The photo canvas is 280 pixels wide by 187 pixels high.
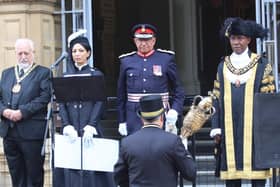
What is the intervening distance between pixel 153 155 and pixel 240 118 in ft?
7.66

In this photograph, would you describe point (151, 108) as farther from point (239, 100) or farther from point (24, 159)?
point (24, 159)

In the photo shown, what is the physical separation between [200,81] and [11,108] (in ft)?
26.6

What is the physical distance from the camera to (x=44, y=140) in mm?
9078

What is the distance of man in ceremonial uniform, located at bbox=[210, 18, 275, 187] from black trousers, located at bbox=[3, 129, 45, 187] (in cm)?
219

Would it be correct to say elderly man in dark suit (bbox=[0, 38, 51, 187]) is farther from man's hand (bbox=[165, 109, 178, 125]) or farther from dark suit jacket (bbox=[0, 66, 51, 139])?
man's hand (bbox=[165, 109, 178, 125])

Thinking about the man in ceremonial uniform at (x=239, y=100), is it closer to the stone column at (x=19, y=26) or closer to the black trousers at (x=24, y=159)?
the black trousers at (x=24, y=159)

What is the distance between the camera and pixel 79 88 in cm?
834

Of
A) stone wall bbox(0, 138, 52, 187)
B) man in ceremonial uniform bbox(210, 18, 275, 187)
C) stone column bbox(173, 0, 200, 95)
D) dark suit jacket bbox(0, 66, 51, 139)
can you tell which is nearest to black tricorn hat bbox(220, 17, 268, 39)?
man in ceremonial uniform bbox(210, 18, 275, 187)

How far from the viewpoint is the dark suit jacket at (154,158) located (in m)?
5.99

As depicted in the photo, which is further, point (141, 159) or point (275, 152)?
point (275, 152)

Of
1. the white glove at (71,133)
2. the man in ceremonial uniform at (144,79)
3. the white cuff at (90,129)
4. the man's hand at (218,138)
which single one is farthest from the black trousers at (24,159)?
the man's hand at (218,138)

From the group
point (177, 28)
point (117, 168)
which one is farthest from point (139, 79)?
point (177, 28)

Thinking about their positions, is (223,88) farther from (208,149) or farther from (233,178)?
(208,149)

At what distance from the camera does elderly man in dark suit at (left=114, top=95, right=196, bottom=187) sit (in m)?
5.99
